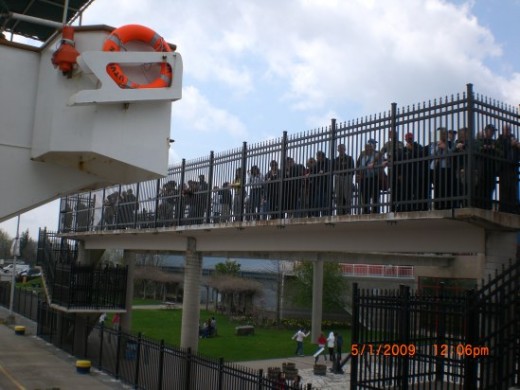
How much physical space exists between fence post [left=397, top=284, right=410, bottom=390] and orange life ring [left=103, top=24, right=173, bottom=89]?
528 cm

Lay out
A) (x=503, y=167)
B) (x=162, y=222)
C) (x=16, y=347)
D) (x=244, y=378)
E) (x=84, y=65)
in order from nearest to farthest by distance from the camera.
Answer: (x=84, y=65) → (x=503, y=167) → (x=244, y=378) → (x=162, y=222) → (x=16, y=347)

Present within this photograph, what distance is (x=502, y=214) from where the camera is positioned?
9453mm

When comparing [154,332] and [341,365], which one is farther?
[154,332]

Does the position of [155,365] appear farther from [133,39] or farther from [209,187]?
[133,39]

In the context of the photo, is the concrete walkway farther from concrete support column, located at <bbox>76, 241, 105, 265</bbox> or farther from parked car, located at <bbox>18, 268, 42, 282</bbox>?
parked car, located at <bbox>18, 268, 42, 282</bbox>

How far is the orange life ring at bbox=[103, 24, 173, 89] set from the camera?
7141 mm

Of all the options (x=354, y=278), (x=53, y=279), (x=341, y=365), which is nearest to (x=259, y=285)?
(x=354, y=278)

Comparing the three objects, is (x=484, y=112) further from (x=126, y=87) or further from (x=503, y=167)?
(x=126, y=87)

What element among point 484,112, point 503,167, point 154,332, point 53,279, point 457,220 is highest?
point 484,112

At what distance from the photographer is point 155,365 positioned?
55.0ft

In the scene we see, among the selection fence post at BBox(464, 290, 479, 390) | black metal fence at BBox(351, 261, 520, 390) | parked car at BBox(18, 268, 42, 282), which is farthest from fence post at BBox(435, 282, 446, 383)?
parked car at BBox(18, 268, 42, 282)

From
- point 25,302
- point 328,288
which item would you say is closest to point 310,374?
point 328,288

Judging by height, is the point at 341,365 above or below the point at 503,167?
below

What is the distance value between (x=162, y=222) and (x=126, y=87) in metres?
11.4
